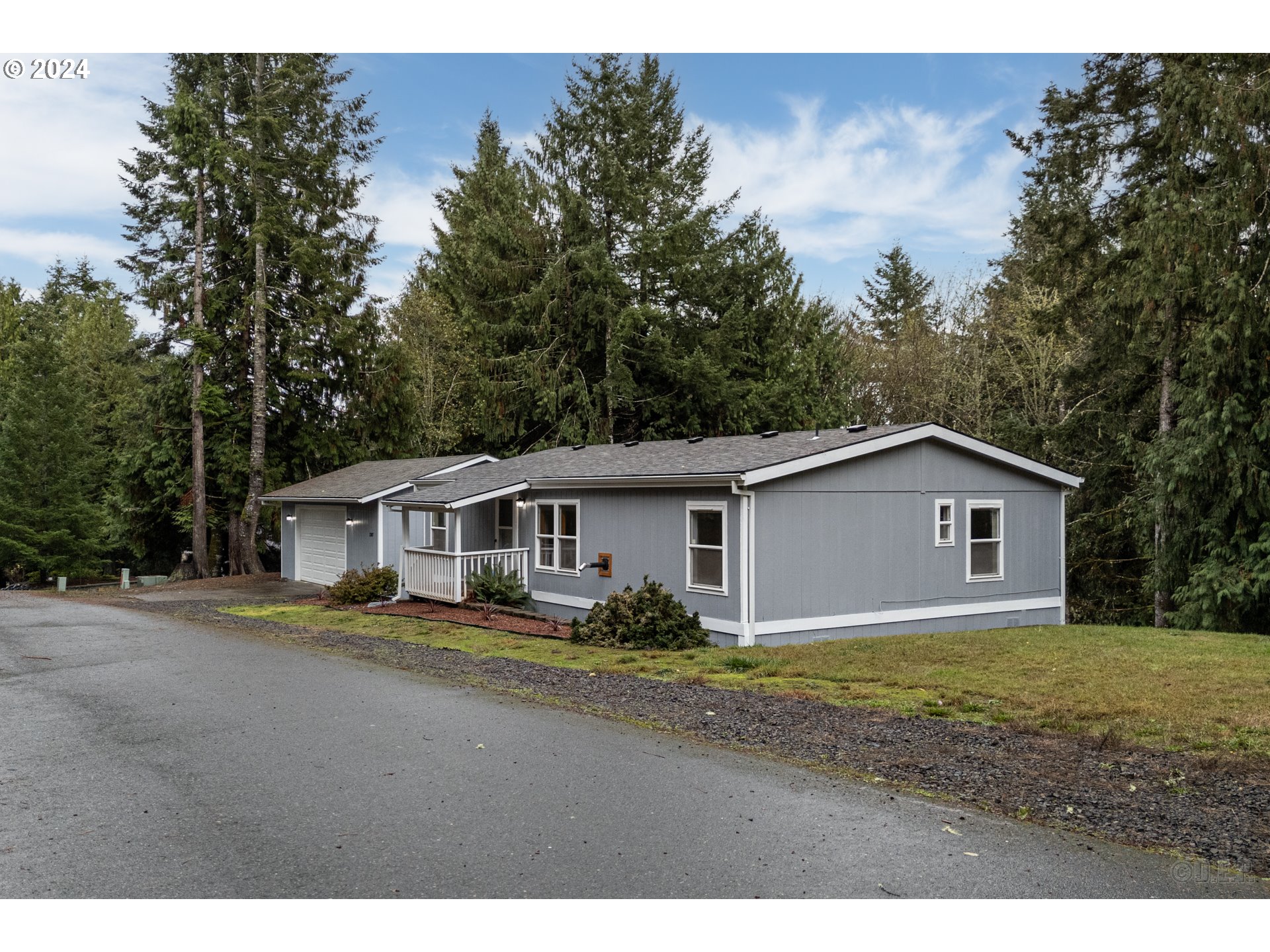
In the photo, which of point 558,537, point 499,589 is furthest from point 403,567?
point 558,537

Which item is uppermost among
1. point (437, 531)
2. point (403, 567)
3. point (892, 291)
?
point (892, 291)

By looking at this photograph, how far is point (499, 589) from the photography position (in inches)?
629

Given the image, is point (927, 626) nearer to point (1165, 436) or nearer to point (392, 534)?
point (1165, 436)

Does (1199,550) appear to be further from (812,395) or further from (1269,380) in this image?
(812,395)

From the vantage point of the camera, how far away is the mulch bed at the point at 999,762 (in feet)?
15.6

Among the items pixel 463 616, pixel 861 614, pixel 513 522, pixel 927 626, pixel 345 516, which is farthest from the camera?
pixel 345 516

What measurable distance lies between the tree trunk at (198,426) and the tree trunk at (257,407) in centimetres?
119

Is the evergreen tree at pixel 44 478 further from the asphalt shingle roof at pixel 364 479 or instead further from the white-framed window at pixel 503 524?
the white-framed window at pixel 503 524

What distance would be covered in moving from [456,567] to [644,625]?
17.9 feet

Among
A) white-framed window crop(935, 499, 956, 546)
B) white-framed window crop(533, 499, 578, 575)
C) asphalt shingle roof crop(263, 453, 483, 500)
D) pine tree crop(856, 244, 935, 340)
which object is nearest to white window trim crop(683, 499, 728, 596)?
white-framed window crop(533, 499, 578, 575)

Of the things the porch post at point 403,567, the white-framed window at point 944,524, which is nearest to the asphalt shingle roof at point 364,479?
the porch post at point 403,567

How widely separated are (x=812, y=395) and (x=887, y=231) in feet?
64.1

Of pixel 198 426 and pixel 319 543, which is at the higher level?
pixel 198 426

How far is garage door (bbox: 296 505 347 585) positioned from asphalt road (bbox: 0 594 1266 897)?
14599 millimetres
